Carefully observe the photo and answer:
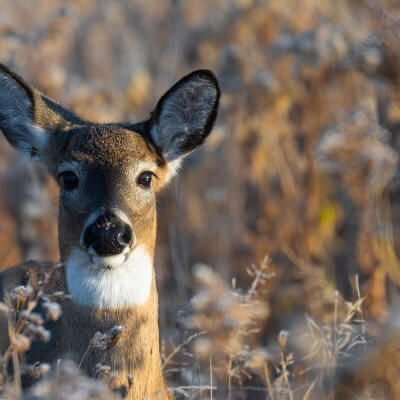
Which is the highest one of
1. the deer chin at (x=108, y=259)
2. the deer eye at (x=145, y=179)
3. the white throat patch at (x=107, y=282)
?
the deer eye at (x=145, y=179)

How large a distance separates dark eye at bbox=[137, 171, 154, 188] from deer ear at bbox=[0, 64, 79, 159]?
585 millimetres

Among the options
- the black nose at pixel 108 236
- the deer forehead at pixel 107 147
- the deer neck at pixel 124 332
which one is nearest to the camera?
the black nose at pixel 108 236

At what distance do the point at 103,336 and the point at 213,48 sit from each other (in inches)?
232

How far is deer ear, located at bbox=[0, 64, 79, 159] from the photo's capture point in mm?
4953

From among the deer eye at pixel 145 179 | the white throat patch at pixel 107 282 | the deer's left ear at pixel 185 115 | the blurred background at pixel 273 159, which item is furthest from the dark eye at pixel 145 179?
the blurred background at pixel 273 159

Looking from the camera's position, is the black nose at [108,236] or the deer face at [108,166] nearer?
the black nose at [108,236]

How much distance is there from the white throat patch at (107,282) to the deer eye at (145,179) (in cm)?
44

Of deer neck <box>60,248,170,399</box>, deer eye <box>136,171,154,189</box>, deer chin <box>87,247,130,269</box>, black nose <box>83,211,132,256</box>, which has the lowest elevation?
deer neck <box>60,248,170,399</box>

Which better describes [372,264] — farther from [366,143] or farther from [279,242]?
[279,242]

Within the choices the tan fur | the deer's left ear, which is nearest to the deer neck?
the tan fur

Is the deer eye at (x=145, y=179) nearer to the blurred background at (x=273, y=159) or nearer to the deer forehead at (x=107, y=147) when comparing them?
the deer forehead at (x=107, y=147)

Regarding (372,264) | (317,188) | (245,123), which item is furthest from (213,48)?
(372,264)

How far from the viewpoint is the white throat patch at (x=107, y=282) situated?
4332 mm

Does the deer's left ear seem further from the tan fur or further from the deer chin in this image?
the deer chin
